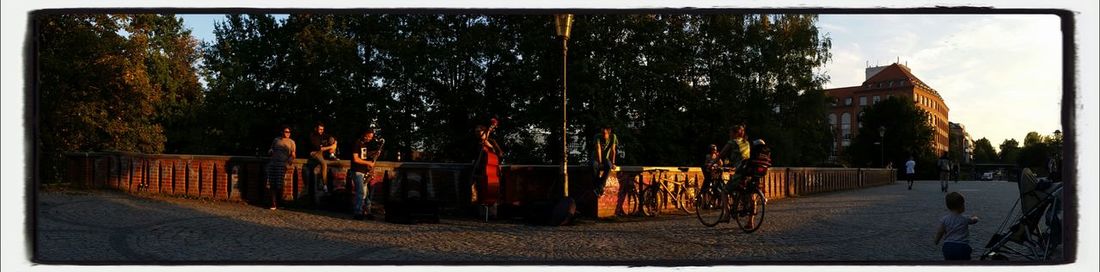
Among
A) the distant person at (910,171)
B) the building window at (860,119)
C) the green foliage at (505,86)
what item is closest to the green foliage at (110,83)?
the green foliage at (505,86)

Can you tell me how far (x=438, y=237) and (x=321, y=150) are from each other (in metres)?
3.25

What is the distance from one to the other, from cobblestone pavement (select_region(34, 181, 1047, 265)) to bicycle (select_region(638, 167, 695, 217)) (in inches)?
45.3

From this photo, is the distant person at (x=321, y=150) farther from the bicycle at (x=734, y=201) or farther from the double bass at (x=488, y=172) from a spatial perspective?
the bicycle at (x=734, y=201)

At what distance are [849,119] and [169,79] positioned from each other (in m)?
6.95

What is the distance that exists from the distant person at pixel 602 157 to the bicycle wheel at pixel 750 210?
2005 mm

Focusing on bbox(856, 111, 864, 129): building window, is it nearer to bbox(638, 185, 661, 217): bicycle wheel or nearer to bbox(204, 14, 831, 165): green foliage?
bbox(204, 14, 831, 165): green foliage

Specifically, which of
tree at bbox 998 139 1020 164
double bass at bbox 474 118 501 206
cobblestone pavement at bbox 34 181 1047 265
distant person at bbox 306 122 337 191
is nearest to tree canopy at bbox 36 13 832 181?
distant person at bbox 306 122 337 191

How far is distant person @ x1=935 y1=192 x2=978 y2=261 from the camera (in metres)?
5.14

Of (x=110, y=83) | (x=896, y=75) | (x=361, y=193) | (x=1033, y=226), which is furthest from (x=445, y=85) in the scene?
(x=1033, y=226)

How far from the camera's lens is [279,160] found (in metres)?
9.27

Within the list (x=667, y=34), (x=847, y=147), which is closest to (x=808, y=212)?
(x=847, y=147)

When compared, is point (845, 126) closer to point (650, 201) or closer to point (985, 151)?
point (985, 151)

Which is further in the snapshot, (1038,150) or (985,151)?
(985,151)

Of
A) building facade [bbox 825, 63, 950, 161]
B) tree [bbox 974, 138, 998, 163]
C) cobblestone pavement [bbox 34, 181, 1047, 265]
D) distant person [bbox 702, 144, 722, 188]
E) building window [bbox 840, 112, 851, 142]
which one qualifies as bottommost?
cobblestone pavement [bbox 34, 181, 1047, 265]
